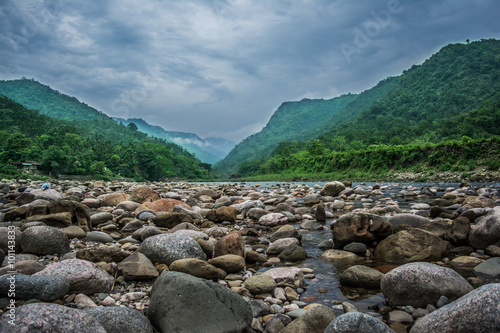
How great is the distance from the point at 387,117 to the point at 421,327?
116 meters

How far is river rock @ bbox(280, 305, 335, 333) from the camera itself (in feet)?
10.4

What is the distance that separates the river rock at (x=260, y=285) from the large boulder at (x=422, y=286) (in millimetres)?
1719

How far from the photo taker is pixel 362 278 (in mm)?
4539

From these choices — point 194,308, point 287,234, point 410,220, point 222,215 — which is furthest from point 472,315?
point 222,215

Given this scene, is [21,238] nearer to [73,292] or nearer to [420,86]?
[73,292]

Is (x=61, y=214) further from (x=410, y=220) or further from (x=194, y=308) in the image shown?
(x=410, y=220)

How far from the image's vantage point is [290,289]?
4379 mm

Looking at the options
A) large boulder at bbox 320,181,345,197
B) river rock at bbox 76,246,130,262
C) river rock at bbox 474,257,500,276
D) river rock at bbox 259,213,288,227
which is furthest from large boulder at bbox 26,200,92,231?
large boulder at bbox 320,181,345,197

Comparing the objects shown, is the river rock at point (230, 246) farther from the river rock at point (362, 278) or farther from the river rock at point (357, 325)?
the river rock at point (357, 325)

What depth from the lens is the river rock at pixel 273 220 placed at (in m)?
9.70

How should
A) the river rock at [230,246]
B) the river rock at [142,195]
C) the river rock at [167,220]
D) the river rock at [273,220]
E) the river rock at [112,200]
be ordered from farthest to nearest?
1. the river rock at [142,195]
2. the river rock at [112,200]
3. the river rock at [273,220]
4. the river rock at [167,220]
5. the river rock at [230,246]

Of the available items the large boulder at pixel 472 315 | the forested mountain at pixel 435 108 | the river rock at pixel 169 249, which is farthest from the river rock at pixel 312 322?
the forested mountain at pixel 435 108

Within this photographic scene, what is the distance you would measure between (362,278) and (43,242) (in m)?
5.88

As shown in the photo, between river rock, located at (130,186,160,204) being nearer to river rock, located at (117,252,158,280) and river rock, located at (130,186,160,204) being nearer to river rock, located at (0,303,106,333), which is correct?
river rock, located at (117,252,158,280)
